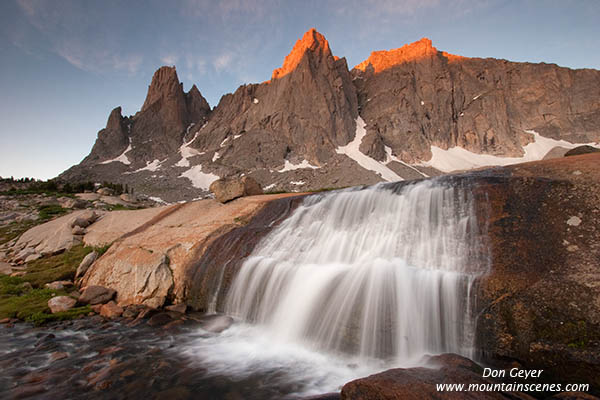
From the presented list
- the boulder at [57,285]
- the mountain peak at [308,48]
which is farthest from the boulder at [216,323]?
the mountain peak at [308,48]

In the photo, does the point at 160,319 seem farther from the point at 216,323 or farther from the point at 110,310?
the point at 110,310

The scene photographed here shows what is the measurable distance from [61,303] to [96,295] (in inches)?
38.6

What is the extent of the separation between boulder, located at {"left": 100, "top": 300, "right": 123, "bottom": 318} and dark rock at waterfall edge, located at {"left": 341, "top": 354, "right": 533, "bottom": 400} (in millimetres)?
8689

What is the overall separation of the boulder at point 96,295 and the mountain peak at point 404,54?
448 ft

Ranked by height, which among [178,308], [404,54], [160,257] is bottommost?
[178,308]

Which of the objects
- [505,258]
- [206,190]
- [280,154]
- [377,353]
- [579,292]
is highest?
[280,154]

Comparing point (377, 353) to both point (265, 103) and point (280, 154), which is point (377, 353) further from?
point (265, 103)

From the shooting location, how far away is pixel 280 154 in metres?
100

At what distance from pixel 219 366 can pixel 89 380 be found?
2500mm

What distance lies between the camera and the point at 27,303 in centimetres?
955

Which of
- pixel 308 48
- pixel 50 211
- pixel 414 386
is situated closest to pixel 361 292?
pixel 414 386

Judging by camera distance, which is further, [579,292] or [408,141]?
[408,141]

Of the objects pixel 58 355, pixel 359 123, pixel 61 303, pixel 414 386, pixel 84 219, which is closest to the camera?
pixel 414 386

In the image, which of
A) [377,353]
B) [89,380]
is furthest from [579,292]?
[89,380]
